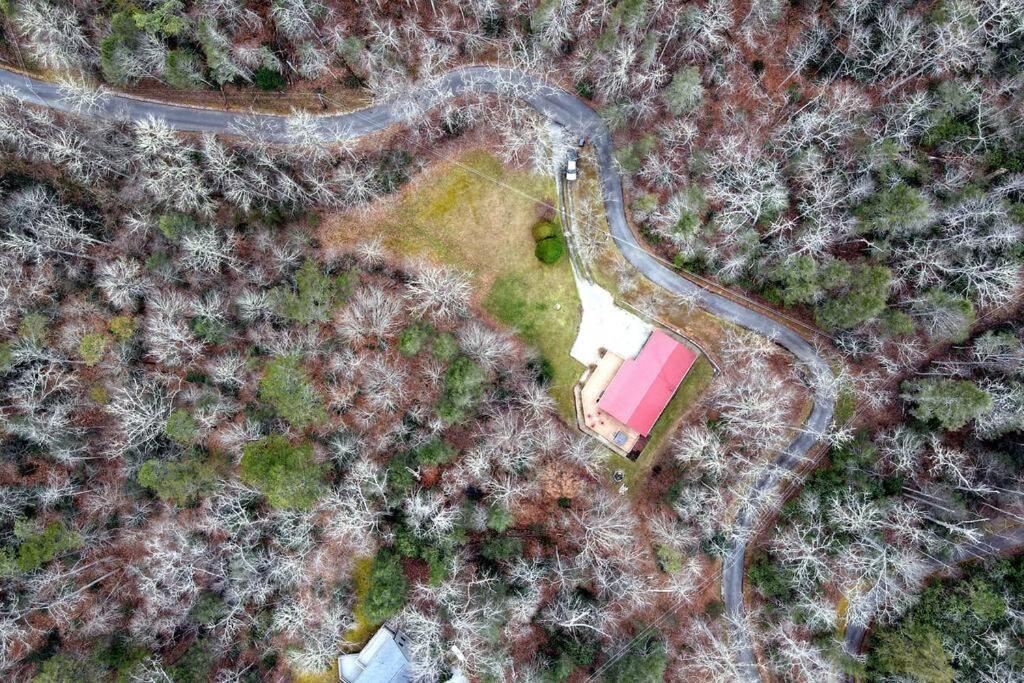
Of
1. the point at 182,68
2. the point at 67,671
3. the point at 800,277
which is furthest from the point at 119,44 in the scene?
the point at 800,277

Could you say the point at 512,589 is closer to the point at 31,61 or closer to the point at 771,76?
the point at 771,76

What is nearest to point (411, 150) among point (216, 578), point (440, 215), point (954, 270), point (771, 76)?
point (440, 215)

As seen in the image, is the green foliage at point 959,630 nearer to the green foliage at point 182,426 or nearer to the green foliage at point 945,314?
the green foliage at point 945,314

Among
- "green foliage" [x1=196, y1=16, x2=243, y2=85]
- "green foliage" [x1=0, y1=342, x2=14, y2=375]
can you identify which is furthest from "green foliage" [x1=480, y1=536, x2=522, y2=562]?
"green foliage" [x1=196, y1=16, x2=243, y2=85]

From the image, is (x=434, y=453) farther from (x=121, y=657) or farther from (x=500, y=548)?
(x=121, y=657)

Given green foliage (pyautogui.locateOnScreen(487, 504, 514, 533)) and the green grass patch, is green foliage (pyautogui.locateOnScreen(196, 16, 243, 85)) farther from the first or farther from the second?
the green grass patch
